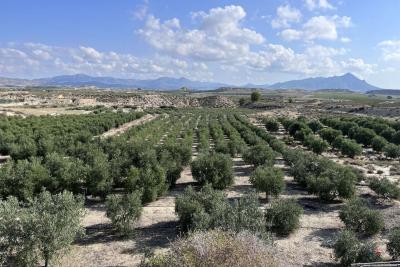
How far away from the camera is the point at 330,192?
29969 millimetres

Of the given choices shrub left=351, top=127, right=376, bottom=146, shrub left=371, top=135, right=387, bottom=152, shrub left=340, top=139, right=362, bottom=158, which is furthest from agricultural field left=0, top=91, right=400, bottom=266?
shrub left=351, top=127, right=376, bottom=146

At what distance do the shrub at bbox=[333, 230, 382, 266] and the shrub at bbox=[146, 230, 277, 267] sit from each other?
6197mm

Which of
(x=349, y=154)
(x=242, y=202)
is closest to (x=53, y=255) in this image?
(x=242, y=202)

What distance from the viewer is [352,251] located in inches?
723

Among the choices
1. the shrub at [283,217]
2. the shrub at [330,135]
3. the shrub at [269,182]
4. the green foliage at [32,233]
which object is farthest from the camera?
the shrub at [330,135]

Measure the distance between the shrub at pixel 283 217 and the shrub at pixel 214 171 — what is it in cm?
892

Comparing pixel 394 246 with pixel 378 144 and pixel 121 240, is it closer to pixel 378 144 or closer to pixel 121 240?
pixel 121 240

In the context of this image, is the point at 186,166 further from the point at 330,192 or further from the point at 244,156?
the point at 330,192

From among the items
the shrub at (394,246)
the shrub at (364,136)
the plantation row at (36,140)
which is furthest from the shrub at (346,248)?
the shrub at (364,136)

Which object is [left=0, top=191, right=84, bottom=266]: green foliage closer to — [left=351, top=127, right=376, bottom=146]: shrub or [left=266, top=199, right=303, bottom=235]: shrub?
[left=266, top=199, right=303, bottom=235]: shrub

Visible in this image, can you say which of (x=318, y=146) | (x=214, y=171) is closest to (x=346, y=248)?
(x=214, y=171)

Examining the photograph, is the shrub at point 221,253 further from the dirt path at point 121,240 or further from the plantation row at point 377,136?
the plantation row at point 377,136

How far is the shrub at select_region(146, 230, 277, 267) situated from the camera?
12477 millimetres

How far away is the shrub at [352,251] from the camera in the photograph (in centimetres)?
1814
